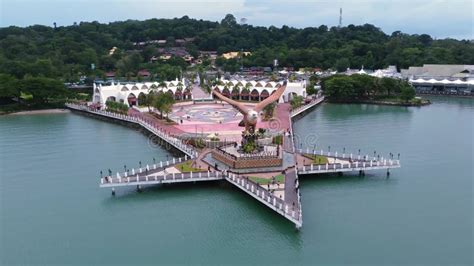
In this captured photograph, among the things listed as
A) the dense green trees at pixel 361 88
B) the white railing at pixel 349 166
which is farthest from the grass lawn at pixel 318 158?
the dense green trees at pixel 361 88

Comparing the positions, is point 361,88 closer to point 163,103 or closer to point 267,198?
point 163,103

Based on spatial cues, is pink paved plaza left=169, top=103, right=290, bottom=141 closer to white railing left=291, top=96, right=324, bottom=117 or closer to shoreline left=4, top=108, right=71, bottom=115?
white railing left=291, top=96, right=324, bottom=117

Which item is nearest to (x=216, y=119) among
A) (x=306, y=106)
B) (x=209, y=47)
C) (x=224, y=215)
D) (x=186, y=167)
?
(x=306, y=106)

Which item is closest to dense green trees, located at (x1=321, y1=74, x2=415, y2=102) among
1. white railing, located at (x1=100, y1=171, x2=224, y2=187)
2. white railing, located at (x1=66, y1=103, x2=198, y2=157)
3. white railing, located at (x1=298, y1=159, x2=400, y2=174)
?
white railing, located at (x1=66, y1=103, x2=198, y2=157)

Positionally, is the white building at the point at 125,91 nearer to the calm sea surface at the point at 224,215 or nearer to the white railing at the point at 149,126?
the white railing at the point at 149,126

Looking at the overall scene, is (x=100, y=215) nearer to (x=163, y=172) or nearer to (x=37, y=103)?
(x=163, y=172)

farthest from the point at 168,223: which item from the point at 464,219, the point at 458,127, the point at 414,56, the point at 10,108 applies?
the point at 414,56
